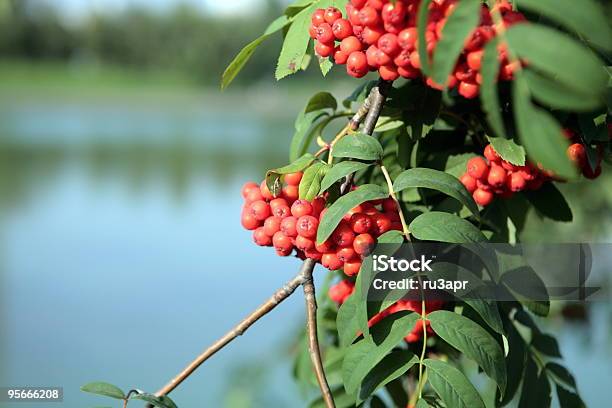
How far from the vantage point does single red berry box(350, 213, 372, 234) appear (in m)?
0.73

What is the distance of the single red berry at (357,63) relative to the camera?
2.36 feet

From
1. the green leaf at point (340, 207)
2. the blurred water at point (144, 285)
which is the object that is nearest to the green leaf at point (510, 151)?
the green leaf at point (340, 207)

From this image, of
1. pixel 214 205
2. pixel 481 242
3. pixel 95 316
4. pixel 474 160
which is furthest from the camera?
pixel 214 205

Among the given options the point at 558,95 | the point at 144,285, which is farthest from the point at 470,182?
the point at 144,285

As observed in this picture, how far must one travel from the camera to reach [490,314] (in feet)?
2.41

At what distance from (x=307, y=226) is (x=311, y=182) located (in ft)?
0.16

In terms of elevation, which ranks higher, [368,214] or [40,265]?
[368,214]

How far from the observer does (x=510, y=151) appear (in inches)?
29.7

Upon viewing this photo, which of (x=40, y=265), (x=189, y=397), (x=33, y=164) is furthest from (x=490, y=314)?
(x=33, y=164)

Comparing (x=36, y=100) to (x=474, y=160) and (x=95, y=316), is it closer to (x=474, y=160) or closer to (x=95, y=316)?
(x=95, y=316)

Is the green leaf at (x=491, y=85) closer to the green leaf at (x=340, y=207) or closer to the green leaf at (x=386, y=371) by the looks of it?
the green leaf at (x=340, y=207)

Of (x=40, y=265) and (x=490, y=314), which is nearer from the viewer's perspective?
(x=490, y=314)

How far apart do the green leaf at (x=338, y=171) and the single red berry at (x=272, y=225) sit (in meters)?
0.07

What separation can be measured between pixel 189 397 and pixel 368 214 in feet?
18.1
